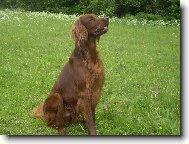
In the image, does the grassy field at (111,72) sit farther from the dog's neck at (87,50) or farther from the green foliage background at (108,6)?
the dog's neck at (87,50)

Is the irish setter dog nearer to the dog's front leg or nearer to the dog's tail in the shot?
the dog's front leg

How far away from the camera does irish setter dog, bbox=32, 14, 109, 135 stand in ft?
17.6

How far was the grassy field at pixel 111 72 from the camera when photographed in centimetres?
585

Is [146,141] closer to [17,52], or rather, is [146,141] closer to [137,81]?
[137,81]

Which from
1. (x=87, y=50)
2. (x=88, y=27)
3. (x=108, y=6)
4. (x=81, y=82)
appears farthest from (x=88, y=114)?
(x=108, y=6)

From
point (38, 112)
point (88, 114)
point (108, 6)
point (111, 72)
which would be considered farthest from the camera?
point (111, 72)

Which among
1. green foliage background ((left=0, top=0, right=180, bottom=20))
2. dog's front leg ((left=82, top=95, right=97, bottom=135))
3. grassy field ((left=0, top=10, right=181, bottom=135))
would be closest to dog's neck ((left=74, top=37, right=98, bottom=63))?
dog's front leg ((left=82, top=95, right=97, bottom=135))

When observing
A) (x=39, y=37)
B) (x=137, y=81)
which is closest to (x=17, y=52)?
(x=39, y=37)

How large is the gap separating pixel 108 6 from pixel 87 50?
52.8 inches

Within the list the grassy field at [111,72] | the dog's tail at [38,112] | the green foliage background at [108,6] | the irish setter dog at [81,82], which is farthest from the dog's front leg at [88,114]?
the green foliage background at [108,6]

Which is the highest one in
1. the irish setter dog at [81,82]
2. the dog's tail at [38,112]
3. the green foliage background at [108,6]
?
the green foliage background at [108,6]

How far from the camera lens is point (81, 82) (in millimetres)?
5449

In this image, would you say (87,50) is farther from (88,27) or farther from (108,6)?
(108,6)

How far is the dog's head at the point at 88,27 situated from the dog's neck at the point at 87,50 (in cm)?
5
